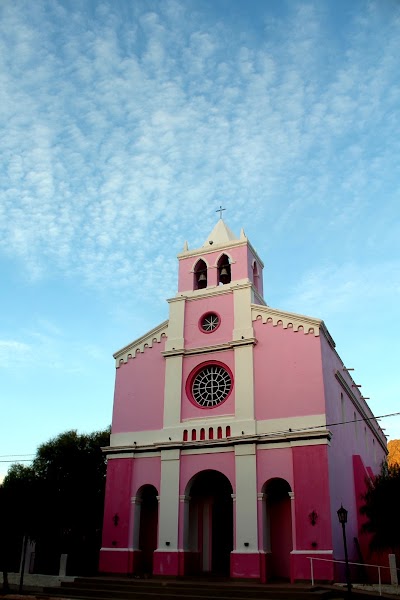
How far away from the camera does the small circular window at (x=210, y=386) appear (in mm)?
23984

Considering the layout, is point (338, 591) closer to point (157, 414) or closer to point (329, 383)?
point (329, 383)

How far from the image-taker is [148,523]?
24688mm

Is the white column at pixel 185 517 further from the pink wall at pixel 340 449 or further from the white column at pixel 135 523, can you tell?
the pink wall at pixel 340 449

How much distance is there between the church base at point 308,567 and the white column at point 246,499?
5.10ft

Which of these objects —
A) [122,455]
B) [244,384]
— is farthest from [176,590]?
[244,384]

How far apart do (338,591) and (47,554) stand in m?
16.6

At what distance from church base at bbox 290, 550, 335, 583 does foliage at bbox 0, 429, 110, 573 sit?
1076cm

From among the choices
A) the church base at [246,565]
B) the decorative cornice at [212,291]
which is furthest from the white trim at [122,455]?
the decorative cornice at [212,291]

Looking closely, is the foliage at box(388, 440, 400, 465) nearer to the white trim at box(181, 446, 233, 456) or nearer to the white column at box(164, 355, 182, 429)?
the white column at box(164, 355, 182, 429)

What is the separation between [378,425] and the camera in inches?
1451

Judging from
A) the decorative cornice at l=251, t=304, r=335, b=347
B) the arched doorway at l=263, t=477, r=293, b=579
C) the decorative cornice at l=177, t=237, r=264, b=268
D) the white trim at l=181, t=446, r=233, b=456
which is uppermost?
the decorative cornice at l=177, t=237, r=264, b=268

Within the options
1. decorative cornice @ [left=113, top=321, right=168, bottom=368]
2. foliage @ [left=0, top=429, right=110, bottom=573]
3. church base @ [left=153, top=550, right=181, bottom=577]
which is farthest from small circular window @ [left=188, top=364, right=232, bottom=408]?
foliage @ [left=0, top=429, right=110, bottom=573]

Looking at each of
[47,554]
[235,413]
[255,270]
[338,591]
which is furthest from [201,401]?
[47,554]

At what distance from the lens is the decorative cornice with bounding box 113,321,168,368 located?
26.3 metres
